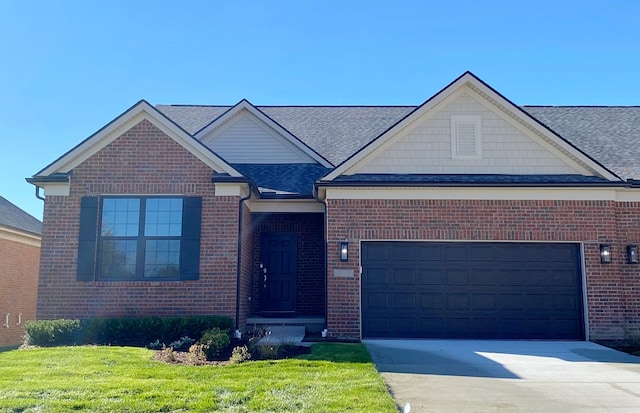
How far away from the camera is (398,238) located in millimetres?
12023

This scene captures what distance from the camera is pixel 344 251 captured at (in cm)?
1184

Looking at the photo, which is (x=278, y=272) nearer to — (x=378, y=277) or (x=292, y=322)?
(x=292, y=322)

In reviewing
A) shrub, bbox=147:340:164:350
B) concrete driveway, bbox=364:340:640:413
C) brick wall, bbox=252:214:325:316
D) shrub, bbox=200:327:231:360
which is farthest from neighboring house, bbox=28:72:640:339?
brick wall, bbox=252:214:325:316

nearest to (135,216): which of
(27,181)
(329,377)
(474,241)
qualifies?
(27,181)

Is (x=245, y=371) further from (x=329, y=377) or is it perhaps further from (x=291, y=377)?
(x=329, y=377)

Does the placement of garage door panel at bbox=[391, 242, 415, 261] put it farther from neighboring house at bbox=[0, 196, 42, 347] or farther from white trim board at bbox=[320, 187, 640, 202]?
neighboring house at bbox=[0, 196, 42, 347]

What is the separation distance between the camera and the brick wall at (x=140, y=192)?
1169 cm

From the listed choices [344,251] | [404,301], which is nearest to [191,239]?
[344,251]

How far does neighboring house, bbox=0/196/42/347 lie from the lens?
16656 millimetres

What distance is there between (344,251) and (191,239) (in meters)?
3.46

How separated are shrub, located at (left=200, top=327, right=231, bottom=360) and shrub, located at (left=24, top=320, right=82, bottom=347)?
2.82m

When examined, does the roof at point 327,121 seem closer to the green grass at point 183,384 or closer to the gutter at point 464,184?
the gutter at point 464,184

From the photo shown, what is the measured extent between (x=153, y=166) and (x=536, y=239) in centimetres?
894

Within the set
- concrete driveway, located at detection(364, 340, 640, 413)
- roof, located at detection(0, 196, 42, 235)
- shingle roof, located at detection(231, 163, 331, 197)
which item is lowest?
concrete driveway, located at detection(364, 340, 640, 413)
